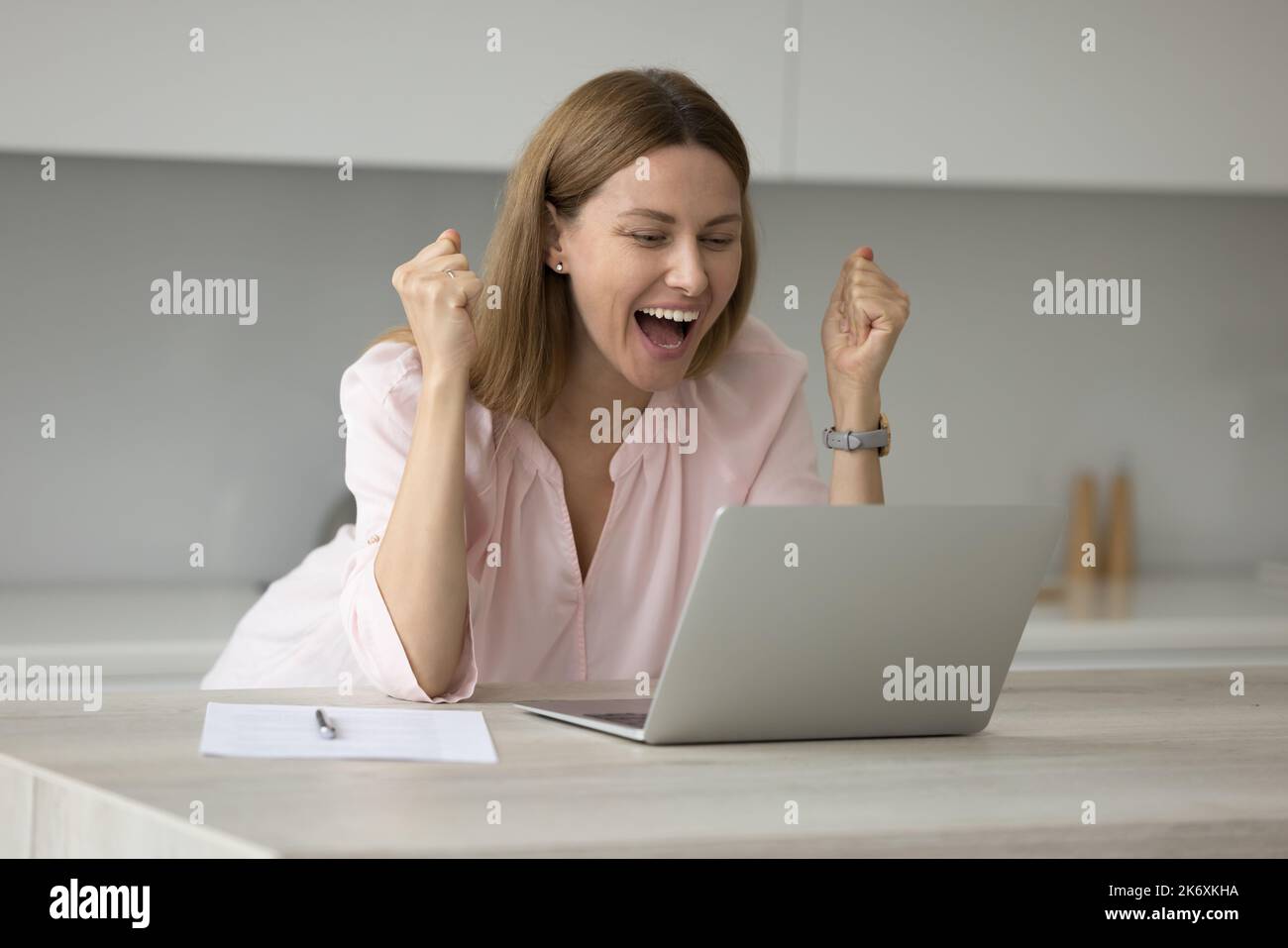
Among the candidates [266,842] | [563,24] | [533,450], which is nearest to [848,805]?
[266,842]

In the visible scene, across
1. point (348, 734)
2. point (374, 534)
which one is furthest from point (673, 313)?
point (348, 734)

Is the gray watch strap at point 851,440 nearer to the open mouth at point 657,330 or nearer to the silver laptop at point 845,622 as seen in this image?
the open mouth at point 657,330

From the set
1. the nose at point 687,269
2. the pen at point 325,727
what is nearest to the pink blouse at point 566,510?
the nose at point 687,269

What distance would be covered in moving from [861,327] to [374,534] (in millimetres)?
670

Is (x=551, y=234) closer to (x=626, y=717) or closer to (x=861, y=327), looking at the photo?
(x=861, y=327)

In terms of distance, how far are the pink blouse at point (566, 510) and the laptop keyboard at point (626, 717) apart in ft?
1.23

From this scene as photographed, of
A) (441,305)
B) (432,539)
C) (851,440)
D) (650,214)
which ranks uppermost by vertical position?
(650,214)

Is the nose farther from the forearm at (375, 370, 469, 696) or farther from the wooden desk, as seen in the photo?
the wooden desk

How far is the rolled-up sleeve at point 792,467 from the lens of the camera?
5.91ft

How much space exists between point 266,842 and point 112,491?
7.68 ft

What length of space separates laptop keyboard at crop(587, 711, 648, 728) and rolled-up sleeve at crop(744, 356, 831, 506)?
665 millimetres

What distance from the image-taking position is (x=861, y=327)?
1.82 m

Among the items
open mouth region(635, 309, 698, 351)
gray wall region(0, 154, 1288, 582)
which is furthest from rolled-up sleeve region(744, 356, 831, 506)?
gray wall region(0, 154, 1288, 582)

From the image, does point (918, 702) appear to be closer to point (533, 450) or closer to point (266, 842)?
point (266, 842)
